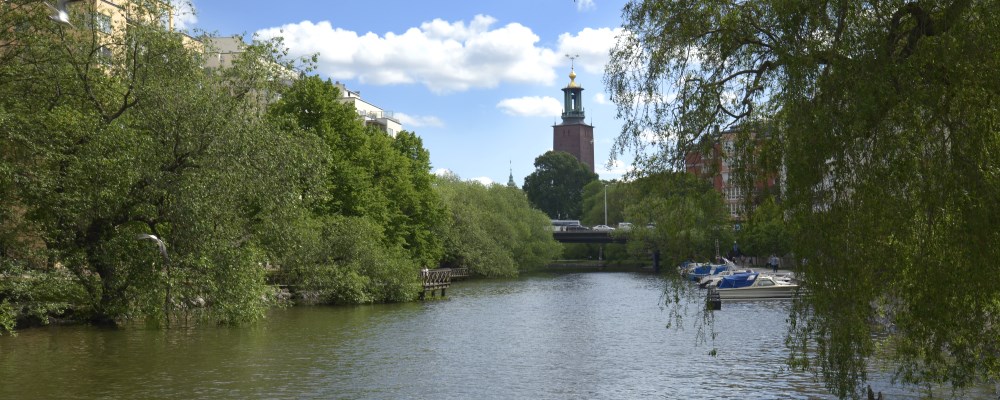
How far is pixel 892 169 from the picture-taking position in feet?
44.6

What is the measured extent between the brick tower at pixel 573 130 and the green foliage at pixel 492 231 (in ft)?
277

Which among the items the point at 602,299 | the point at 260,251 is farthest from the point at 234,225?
the point at 602,299

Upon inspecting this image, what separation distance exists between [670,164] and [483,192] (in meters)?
81.0

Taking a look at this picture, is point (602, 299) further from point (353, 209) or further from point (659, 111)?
point (659, 111)

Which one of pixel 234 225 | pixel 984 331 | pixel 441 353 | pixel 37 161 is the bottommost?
pixel 441 353

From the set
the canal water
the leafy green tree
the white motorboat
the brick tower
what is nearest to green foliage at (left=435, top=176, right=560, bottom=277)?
the white motorboat

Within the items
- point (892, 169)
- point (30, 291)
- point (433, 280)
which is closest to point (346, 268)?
point (433, 280)

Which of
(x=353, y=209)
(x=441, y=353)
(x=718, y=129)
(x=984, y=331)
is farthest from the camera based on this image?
(x=353, y=209)

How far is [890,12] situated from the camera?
1395 centimetres

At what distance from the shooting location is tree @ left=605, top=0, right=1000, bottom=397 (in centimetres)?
1284

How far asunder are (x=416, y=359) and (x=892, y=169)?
18237mm

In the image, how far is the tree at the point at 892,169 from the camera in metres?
12.8

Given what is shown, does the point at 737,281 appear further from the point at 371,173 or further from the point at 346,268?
the point at 371,173

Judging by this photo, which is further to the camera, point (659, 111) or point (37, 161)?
point (37, 161)
